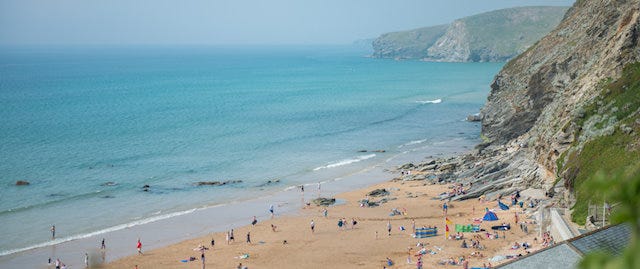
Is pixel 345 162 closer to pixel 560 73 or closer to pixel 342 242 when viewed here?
pixel 560 73

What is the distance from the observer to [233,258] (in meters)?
41.2

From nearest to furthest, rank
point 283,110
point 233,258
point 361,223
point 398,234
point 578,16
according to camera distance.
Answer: point 233,258 → point 398,234 → point 361,223 → point 578,16 → point 283,110

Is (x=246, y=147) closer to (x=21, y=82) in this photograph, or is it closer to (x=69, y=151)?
(x=69, y=151)

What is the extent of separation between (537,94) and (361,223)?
29.0 metres

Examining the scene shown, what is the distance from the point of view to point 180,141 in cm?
8488

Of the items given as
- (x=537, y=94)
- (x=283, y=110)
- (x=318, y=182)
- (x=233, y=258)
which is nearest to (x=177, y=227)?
(x=233, y=258)

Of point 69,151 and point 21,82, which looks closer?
point 69,151

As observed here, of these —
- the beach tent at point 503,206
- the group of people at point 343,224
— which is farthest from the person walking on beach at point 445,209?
the group of people at point 343,224

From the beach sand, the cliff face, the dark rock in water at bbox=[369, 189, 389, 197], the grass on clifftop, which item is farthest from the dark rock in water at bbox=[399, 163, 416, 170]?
the grass on clifftop

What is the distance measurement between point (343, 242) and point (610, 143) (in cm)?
1690

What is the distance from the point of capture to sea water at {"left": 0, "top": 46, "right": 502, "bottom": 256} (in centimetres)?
5484

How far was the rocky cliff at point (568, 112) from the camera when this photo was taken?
40938 mm

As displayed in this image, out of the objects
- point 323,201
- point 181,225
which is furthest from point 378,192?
point 181,225

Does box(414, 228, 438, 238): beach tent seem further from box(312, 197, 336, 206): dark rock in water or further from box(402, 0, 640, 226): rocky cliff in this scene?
box(312, 197, 336, 206): dark rock in water
